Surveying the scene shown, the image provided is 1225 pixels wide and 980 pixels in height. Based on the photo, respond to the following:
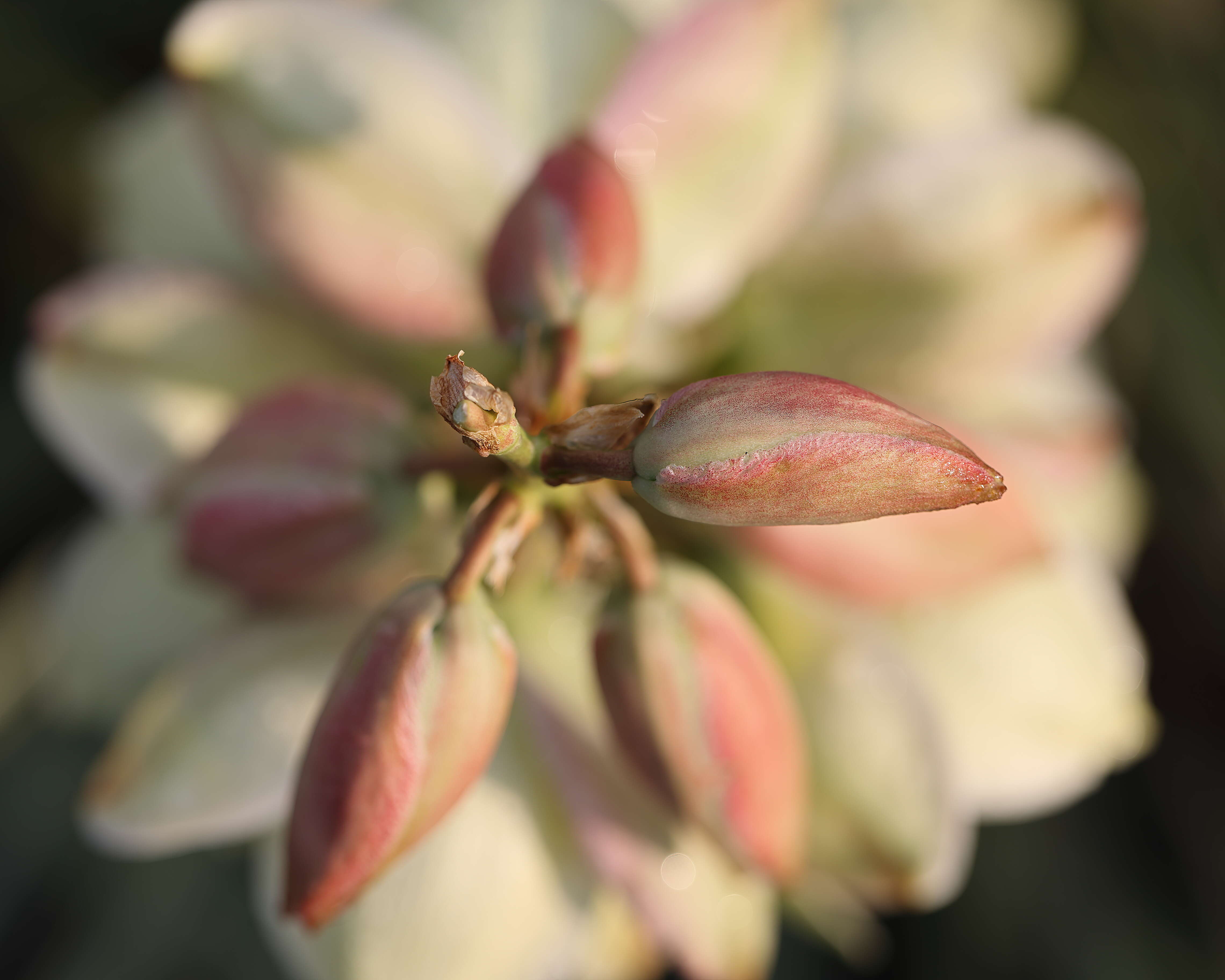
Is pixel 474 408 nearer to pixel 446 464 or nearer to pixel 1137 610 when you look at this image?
pixel 446 464

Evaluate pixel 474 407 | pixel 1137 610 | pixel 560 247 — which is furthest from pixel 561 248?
pixel 1137 610

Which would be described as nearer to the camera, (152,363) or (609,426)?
(609,426)

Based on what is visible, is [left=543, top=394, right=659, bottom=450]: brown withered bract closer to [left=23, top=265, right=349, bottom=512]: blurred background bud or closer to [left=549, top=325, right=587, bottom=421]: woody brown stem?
[left=549, top=325, right=587, bottom=421]: woody brown stem

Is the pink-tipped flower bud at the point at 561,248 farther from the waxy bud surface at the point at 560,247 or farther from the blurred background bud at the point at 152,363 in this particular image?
the blurred background bud at the point at 152,363

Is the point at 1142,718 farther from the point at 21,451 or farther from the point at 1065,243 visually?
the point at 21,451

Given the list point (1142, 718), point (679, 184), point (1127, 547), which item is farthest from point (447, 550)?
point (1127, 547)
